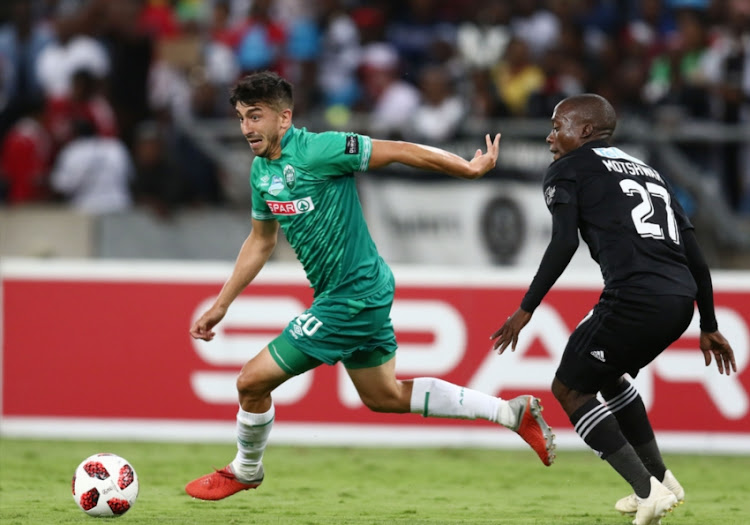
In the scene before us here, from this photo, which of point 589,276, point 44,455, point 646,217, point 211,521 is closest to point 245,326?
point 44,455

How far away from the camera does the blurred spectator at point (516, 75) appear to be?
522 inches

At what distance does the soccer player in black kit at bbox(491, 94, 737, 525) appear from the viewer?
6289mm

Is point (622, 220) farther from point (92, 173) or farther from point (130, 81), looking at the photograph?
point (130, 81)

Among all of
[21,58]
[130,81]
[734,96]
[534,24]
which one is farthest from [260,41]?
[734,96]

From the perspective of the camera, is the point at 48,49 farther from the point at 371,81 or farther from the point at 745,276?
the point at 745,276

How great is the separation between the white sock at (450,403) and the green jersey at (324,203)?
2.16 feet

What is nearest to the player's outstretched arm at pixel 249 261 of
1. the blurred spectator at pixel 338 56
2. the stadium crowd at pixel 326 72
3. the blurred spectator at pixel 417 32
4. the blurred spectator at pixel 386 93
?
the stadium crowd at pixel 326 72

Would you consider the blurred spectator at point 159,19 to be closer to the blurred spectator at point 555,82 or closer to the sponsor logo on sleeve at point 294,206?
the blurred spectator at point 555,82

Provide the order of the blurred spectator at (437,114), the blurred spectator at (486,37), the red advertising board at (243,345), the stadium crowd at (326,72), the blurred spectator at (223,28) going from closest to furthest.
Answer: the red advertising board at (243,345), the blurred spectator at (437,114), the stadium crowd at (326,72), the blurred spectator at (486,37), the blurred spectator at (223,28)

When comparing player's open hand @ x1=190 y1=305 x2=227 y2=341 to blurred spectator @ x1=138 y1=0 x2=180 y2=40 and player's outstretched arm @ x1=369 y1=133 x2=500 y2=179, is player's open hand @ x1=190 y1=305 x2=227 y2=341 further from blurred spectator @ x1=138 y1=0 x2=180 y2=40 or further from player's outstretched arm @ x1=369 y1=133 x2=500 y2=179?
blurred spectator @ x1=138 y1=0 x2=180 y2=40

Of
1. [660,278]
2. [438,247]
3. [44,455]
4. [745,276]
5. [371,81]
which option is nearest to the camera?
[660,278]

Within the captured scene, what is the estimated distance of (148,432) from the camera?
10.5m

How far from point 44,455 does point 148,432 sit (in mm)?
1079

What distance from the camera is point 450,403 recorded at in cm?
704
